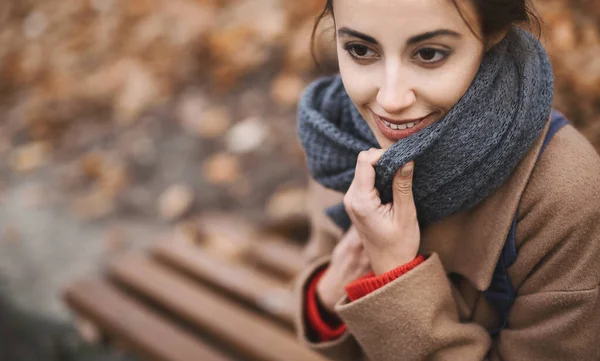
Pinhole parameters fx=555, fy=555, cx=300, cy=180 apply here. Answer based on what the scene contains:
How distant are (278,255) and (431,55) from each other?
1.56 m

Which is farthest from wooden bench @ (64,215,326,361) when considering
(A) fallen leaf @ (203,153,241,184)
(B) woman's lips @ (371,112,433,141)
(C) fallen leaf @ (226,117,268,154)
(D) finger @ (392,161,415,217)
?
(B) woman's lips @ (371,112,433,141)

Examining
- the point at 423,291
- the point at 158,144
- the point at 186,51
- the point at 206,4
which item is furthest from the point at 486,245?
the point at 206,4

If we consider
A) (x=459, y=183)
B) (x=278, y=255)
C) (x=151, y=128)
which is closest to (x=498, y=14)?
(x=459, y=183)

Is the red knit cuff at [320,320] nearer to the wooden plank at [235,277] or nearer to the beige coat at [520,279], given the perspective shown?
the beige coat at [520,279]

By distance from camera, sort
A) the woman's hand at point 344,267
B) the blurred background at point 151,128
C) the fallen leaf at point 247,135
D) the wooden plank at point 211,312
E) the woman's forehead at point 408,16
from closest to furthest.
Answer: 1. the woman's forehead at point 408,16
2. the woman's hand at point 344,267
3. the wooden plank at point 211,312
4. the blurred background at point 151,128
5. the fallen leaf at point 247,135

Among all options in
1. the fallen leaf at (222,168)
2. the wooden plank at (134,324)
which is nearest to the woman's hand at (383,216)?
the wooden plank at (134,324)

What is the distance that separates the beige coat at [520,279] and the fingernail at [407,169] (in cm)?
20

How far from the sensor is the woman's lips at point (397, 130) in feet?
3.26

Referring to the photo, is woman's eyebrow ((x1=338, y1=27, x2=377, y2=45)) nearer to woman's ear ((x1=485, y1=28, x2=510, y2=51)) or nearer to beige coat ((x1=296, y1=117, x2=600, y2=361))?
woman's ear ((x1=485, y1=28, x2=510, y2=51))

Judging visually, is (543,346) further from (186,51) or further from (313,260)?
(186,51)

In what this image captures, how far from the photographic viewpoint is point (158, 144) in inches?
132

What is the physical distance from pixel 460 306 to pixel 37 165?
3.14 m

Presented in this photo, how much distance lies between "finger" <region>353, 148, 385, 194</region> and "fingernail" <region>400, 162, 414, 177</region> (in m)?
0.05

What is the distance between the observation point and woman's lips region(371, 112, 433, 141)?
99 cm
